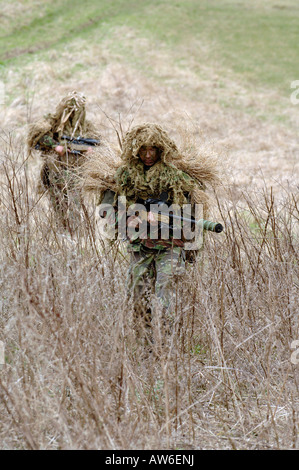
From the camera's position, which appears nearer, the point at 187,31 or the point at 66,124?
the point at 66,124

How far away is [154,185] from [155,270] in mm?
649

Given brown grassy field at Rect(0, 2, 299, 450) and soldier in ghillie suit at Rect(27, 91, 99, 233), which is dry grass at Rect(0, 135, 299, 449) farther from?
soldier in ghillie suit at Rect(27, 91, 99, 233)

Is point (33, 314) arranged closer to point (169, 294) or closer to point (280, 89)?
point (169, 294)

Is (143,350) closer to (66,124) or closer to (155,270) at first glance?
(155,270)

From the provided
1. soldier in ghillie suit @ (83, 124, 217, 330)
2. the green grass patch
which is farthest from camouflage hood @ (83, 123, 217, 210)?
the green grass patch

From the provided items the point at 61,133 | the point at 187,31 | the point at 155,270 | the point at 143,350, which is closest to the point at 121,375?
the point at 143,350

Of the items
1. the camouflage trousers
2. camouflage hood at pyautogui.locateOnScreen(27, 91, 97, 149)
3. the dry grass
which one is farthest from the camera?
camouflage hood at pyautogui.locateOnScreen(27, 91, 97, 149)

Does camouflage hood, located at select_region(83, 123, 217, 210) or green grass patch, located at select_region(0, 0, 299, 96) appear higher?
green grass patch, located at select_region(0, 0, 299, 96)

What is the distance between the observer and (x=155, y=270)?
4.23m

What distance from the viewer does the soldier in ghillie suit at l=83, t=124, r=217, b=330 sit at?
13.2 feet

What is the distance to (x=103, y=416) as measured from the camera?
2.62m

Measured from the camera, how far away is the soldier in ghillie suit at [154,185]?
402 centimetres

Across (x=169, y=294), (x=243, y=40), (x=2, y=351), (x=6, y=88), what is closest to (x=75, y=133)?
(x=169, y=294)

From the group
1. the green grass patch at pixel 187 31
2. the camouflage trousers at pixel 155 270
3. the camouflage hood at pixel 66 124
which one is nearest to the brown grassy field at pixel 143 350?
the camouflage trousers at pixel 155 270
